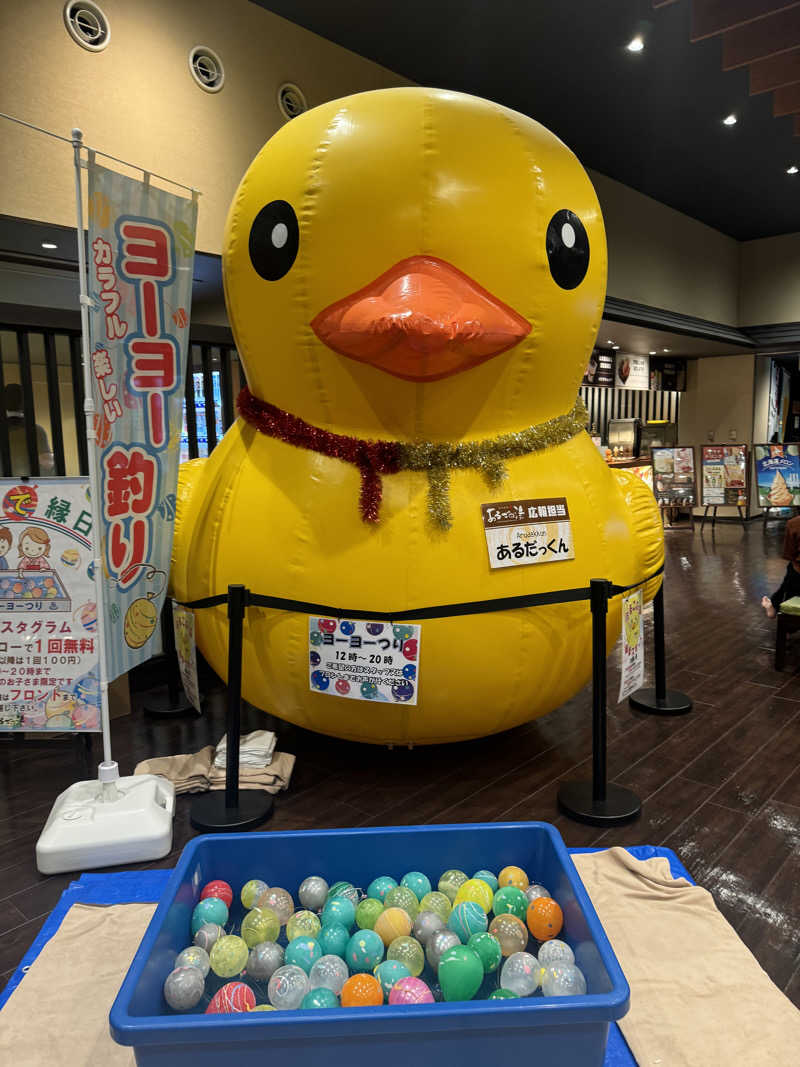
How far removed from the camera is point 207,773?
9.56ft

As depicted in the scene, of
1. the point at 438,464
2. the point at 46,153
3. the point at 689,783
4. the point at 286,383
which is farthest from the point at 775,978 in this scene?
the point at 46,153

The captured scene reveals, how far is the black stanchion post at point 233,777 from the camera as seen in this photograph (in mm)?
A: 2518

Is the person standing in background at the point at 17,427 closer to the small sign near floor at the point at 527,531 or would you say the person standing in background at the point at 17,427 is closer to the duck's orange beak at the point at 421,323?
the duck's orange beak at the point at 421,323

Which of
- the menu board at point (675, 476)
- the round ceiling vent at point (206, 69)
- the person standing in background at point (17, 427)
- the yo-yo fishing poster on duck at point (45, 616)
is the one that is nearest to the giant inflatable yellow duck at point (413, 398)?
the yo-yo fishing poster on duck at point (45, 616)

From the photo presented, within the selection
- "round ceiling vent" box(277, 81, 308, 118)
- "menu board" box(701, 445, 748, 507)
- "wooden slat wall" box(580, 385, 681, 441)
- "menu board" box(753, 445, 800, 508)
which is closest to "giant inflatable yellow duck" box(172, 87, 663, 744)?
"round ceiling vent" box(277, 81, 308, 118)

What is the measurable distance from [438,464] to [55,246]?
2.64 metres

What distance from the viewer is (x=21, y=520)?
295cm

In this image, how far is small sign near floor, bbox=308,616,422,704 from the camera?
249 cm

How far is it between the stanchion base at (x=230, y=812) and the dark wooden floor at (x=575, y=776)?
0.06m

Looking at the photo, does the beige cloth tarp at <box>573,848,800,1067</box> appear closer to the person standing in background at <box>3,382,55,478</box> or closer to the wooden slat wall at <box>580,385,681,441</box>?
the person standing in background at <box>3,382,55,478</box>

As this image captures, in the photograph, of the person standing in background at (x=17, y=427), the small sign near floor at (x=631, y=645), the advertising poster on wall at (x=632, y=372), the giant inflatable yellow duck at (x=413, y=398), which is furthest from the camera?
the advertising poster on wall at (x=632, y=372)

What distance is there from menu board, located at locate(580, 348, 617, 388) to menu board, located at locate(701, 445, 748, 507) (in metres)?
1.89

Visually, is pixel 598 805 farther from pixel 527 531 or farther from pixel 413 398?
pixel 413 398

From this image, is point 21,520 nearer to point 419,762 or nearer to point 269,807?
point 269,807
